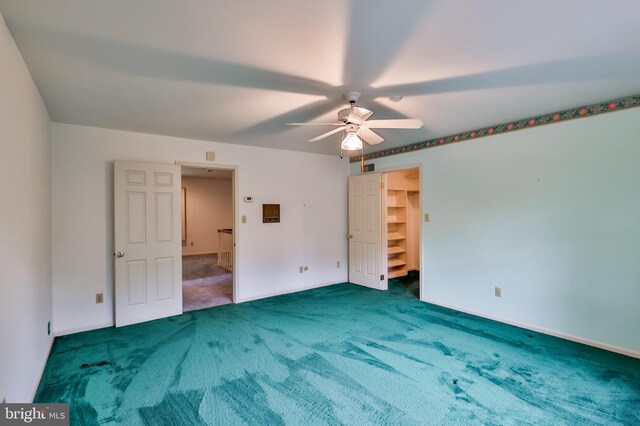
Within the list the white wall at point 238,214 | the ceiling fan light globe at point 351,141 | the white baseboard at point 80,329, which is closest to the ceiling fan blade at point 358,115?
the ceiling fan light globe at point 351,141

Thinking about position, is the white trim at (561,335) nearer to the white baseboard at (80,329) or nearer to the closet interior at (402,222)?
the closet interior at (402,222)

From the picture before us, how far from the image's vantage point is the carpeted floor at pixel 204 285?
461 centimetres

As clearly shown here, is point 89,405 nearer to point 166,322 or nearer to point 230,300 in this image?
point 166,322

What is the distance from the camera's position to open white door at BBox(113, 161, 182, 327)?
146 inches

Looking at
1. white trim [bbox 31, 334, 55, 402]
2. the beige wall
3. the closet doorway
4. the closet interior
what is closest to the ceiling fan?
white trim [bbox 31, 334, 55, 402]

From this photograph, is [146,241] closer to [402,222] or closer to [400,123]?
[400,123]

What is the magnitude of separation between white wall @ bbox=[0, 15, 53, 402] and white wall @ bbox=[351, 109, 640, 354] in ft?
14.5

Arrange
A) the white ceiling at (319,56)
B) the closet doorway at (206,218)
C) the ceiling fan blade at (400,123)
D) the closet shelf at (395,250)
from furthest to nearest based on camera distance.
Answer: the closet doorway at (206,218) < the closet shelf at (395,250) < the ceiling fan blade at (400,123) < the white ceiling at (319,56)

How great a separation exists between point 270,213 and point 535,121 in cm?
372

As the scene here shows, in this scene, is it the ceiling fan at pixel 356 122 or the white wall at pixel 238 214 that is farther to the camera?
the white wall at pixel 238 214

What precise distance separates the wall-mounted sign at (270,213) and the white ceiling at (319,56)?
6.27ft

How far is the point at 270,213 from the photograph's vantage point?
195 inches

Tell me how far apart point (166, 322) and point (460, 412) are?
3.34 metres

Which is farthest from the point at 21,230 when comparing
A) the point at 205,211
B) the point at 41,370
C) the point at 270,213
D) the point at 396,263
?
the point at 205,211
